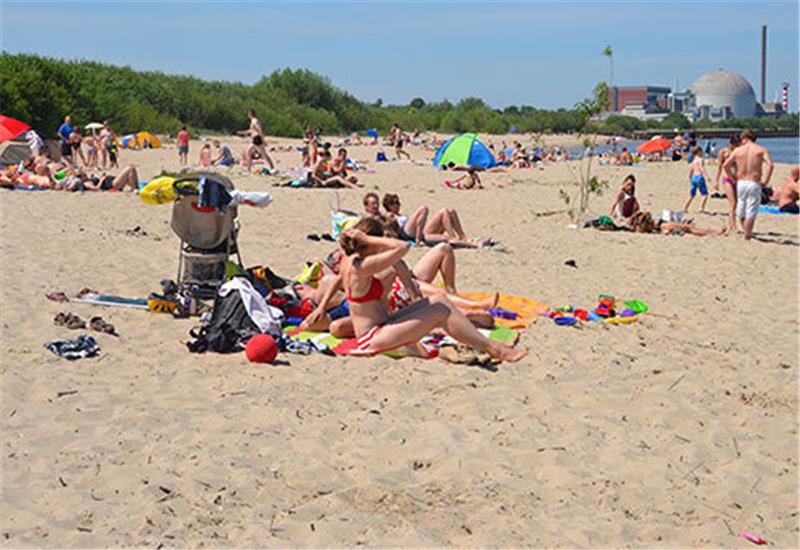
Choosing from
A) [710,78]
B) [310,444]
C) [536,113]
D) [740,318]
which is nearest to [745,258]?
[740,318]

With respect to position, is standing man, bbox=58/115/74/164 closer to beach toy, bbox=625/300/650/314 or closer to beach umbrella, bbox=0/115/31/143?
beach umbrella, bbox=0/115/31/143

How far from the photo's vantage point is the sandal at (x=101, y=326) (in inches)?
255

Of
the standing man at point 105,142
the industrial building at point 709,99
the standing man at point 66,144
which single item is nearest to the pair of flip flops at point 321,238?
the standing man at point 66,144

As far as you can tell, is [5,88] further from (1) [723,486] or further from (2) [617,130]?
(2) [617,130]

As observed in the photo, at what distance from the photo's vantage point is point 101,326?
21.4 feet

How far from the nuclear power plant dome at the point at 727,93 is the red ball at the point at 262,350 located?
13132 cm

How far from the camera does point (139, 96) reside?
41812 mm

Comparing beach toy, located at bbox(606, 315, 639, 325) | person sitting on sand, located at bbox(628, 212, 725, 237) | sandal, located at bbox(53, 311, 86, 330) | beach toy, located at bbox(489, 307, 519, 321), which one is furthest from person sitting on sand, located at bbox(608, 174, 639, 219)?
sandal, located at bbox(53, 311, 86, 330)

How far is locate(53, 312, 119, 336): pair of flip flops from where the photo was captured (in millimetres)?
6492

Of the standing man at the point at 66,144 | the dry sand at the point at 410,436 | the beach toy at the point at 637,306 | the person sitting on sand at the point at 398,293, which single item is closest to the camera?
the dry sand at the point at 410,436

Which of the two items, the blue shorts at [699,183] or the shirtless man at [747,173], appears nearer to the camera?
the shirtless man at [747,173]

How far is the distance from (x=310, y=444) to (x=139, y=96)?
39617 mm

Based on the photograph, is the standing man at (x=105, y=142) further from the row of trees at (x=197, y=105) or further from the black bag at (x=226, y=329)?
the black bag at (x=226, y=329)

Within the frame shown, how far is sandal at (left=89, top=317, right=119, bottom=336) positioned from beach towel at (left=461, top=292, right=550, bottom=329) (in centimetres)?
261
